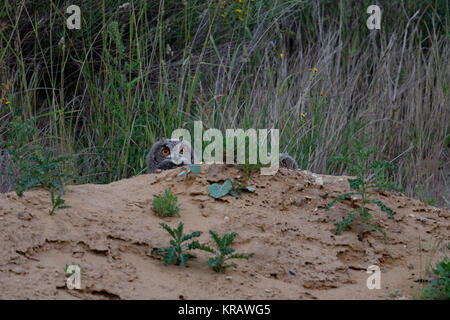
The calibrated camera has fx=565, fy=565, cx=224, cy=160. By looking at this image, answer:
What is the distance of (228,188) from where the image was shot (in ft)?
12.4

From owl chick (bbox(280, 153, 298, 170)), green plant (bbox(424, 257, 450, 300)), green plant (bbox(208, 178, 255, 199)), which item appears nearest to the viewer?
green plant (bbox(424, 257, 450, 300))

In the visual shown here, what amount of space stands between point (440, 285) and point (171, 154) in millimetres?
2641

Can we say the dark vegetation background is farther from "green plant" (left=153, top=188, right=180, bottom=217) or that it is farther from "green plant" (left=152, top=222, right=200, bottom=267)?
"green plant" (left=152, top=222, right=200, bottom=267)

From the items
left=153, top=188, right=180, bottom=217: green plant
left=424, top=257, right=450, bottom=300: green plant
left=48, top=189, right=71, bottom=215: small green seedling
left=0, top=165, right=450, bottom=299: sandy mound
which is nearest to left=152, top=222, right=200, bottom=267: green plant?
left=0, top=165, right=450, bottom=299: sandy mound

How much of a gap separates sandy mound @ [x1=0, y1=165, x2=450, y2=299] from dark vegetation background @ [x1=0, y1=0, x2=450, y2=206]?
1.62 meters

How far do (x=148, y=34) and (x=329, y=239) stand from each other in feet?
11.9

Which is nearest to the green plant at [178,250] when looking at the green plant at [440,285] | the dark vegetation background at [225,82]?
the green plant at [440,285]

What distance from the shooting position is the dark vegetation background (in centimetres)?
565

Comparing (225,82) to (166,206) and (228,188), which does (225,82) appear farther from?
(166,206)

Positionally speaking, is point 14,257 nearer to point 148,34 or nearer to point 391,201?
point 391,201

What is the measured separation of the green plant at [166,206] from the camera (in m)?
3.49

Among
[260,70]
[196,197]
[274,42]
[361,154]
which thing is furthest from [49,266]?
[274,42]

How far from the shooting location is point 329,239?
3.50 metres

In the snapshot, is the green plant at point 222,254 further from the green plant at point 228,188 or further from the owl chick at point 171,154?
the owl chick at point 171,154
